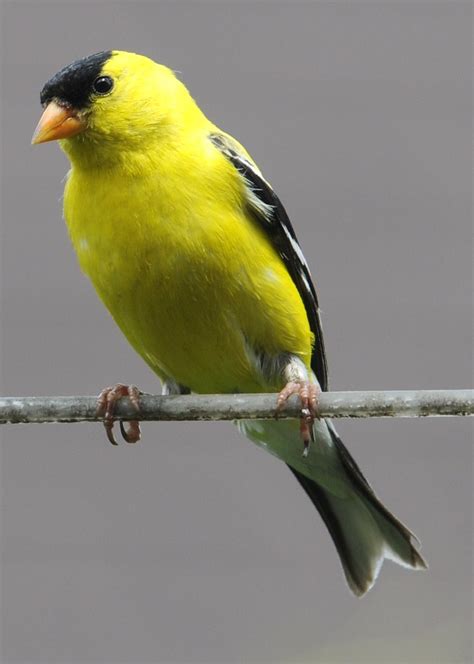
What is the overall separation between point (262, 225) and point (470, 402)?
1.14m

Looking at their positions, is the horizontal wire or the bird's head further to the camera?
the bird's head

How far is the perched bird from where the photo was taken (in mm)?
2492

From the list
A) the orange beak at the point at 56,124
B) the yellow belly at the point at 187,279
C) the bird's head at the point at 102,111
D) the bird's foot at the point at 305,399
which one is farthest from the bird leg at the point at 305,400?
the orange beak at the point at 56,124

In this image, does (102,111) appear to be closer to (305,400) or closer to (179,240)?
(179,240)

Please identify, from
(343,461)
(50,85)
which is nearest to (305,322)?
(343,461)

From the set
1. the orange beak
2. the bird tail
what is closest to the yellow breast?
the orange beak

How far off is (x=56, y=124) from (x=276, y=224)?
0.65 metres

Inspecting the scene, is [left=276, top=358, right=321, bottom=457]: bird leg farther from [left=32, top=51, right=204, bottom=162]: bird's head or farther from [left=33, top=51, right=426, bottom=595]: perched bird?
[left=32, top=51, right=204, bottom=162]: bird's head

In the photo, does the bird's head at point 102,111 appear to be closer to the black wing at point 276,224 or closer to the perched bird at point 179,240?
the perched bird at point 179,240

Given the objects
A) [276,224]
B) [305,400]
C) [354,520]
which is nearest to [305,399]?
[305,400]

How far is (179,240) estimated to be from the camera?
2475 mm

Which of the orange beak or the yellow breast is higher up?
the orange beak

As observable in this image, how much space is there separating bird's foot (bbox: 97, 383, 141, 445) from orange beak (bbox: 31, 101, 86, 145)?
2.22 ft

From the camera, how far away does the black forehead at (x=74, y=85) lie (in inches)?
102
